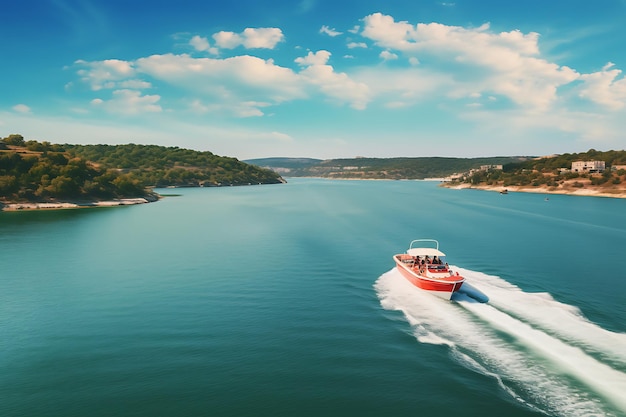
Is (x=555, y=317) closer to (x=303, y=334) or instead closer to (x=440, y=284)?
(x=440, y=284)

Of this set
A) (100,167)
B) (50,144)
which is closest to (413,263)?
(100,167)

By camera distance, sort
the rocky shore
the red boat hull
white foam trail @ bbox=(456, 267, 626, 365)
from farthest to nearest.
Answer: the rocky shore, the red boat hull, white foam trail @ bbox=(456, 267, 626, 365)

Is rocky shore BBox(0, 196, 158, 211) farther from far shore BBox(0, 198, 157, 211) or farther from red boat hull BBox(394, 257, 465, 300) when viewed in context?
red boat hull BBox(394, 257, 465, 300)

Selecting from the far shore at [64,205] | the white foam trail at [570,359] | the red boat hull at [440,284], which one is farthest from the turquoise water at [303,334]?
Answer: the far shore at [64,205]

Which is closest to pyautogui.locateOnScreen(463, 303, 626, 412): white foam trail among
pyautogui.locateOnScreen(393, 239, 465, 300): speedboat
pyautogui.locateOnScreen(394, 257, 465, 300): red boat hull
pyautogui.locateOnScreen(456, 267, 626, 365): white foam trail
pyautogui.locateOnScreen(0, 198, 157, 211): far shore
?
pyautogui.locateOnScreen(456, 267, 626, 365): white foam trail

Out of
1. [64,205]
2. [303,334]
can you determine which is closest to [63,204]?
[64,205]

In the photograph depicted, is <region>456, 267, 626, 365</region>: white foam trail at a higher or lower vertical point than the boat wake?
higher

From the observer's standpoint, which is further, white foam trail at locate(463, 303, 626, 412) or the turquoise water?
white foam trail at locate(463, 303, 626, 412)

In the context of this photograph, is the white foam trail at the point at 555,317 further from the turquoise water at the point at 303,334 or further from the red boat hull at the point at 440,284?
the red boat hull at the point at 440,284
